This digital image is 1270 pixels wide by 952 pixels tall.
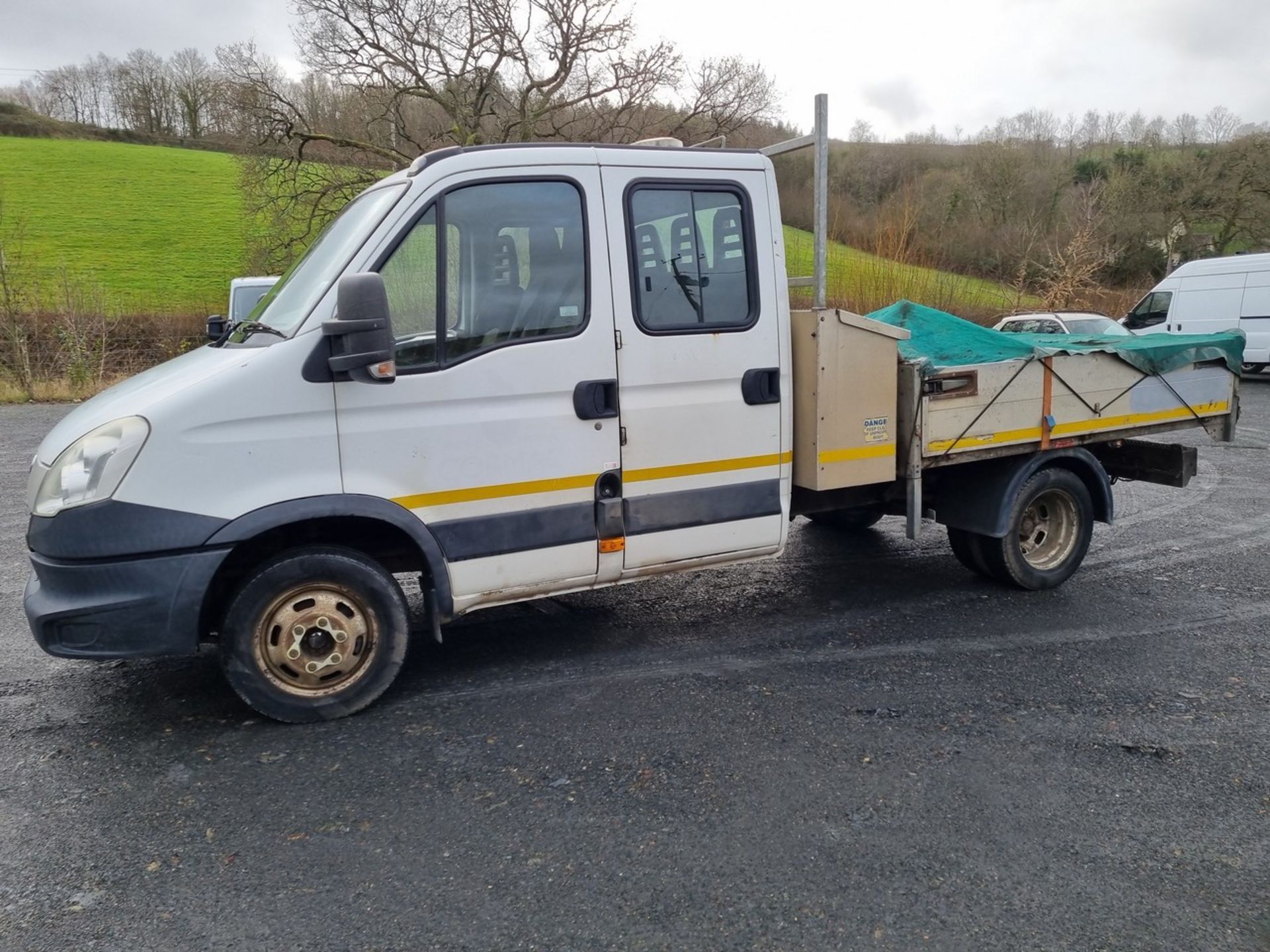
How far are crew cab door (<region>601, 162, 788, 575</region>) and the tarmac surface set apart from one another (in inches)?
29.9

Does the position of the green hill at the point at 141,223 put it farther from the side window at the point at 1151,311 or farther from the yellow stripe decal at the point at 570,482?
the yellow stripe decal at the point at 570,482

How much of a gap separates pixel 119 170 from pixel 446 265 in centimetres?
5024

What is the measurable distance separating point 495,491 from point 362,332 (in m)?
0.93

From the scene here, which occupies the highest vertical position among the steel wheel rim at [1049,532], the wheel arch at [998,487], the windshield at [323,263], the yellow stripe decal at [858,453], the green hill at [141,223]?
the green hill at [141,223]

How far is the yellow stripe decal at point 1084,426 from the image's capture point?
17.5 ft

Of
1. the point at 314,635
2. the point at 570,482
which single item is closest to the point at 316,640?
the point at 314,635

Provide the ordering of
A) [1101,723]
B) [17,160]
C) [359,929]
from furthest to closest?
[17,160], [1101,723], [359,929]

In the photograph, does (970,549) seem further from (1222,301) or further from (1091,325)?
(1222,301)

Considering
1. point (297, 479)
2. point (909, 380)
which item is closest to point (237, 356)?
point (297, 479)

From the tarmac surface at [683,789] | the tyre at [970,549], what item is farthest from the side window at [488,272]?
the tyre at [970,549]

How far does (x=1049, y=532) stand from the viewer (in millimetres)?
6117

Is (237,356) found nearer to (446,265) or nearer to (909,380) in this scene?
(446,265)

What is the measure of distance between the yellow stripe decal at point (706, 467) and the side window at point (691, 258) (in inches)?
26.3

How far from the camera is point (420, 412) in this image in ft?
13.2
